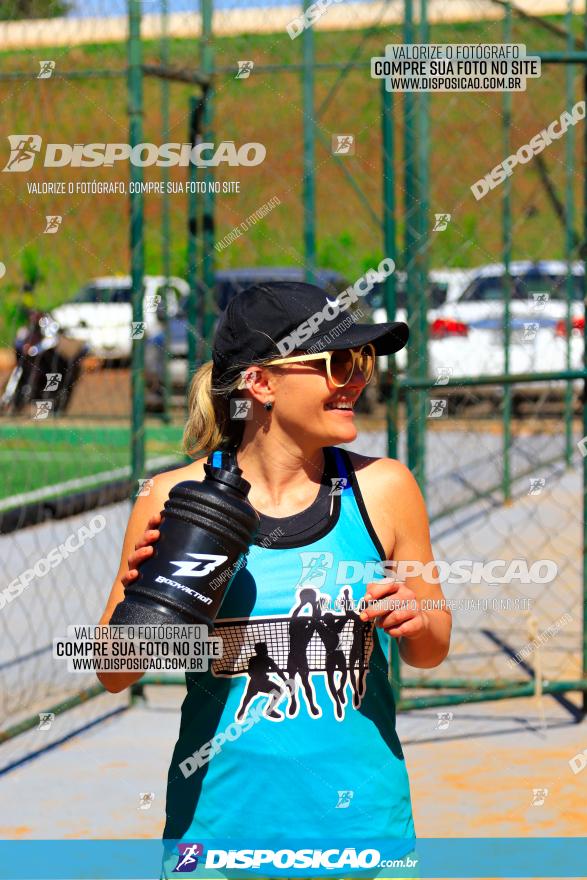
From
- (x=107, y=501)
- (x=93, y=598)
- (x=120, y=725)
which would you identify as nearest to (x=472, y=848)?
(x=120, y=725)

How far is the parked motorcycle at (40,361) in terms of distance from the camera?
11234mm

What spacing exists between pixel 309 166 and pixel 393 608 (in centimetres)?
653

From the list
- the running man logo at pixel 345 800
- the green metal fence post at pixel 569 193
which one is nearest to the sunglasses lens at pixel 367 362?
the running man logo at pixel 345 800

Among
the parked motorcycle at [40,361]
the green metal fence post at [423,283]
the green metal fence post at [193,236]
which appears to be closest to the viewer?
the green metal fence post at [423,283]

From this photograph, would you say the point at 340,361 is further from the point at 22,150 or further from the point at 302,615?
the point at 22,150

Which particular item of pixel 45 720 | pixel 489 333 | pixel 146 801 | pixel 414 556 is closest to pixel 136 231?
pixel 45 720

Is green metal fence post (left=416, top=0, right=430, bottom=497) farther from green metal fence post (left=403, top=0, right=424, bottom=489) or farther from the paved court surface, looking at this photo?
the paved court surface

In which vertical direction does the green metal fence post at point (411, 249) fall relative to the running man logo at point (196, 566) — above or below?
above

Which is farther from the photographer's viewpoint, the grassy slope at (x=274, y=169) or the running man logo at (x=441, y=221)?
the grassy slope at (x=274, y=169)

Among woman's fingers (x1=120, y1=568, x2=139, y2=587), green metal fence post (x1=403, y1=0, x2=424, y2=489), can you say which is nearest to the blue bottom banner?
green metal fence post (x1=403, y1=0, x2=424, y2=489)

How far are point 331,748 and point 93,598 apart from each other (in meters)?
5.16

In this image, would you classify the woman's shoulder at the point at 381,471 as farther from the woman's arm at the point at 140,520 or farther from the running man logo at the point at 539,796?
the running man logo at the point at 539,796

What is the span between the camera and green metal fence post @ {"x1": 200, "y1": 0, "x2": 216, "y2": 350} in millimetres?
6086

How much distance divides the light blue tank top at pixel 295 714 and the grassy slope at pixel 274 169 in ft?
15.6
